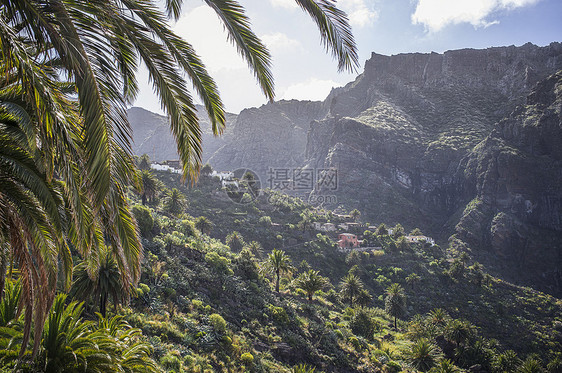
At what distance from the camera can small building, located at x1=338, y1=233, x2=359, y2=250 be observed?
61.2 metres

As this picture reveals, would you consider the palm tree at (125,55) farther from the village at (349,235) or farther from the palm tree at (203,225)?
the village at (349,235)

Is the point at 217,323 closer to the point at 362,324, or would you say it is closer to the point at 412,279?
the point at 362,324

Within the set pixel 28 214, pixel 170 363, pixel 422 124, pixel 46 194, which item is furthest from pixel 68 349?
pixel 422 124

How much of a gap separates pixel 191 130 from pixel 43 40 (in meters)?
1.67

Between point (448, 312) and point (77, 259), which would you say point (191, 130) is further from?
point (448, 312)

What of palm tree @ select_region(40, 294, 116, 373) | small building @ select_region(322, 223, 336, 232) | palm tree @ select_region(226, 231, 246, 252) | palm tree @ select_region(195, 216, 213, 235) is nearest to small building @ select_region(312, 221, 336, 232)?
small building @ select_region(322, 223, 336, 232)

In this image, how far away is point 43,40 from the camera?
2.93 meters

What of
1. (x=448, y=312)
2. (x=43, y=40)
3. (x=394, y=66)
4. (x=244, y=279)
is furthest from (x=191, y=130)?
(x=394, y=66)

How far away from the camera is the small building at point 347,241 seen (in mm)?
61159

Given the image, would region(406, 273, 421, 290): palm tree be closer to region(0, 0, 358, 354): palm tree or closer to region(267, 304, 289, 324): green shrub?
region(267, 304, 289, 324): green shrub

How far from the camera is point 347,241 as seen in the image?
204 ft

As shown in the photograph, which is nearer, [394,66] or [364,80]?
[394,66]

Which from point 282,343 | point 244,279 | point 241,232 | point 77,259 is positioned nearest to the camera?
point 77,259

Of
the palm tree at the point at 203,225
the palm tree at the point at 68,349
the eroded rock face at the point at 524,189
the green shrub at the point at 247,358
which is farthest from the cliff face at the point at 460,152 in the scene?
the palm tree at the point at 68,349
